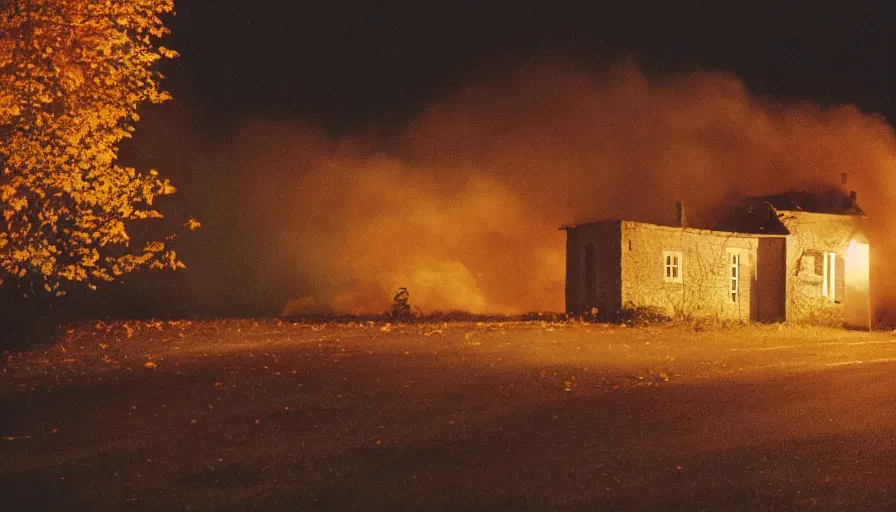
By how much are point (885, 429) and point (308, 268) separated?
35.1m

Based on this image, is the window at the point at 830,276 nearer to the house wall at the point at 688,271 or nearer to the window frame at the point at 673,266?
the house wall at the point at 688,271

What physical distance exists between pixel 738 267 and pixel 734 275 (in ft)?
1.16

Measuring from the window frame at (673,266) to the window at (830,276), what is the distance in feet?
21.0

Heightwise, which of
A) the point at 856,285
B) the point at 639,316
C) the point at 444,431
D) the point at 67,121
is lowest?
the point at 444,431

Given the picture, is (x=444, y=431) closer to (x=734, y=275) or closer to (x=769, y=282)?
(x=734, y=275)

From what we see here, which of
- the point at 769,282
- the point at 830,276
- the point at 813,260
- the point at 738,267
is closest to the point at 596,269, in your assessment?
the point at 738,267

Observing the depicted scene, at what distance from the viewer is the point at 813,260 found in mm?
28234

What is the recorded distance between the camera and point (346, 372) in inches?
489

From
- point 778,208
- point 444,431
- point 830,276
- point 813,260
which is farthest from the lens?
point 778,208

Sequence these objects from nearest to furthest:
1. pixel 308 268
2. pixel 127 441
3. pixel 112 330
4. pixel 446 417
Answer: pixel 127 441 → pixel 446 417 → pixel 112 330 → pixel 308 268

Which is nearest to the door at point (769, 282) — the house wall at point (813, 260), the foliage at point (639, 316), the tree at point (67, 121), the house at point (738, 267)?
the house at point (738, 267)

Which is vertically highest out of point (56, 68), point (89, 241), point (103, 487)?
point (56, 68)

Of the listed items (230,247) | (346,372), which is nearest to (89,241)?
(346,372)

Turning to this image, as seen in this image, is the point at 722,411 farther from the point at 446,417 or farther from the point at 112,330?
Result: the point at 112,330
